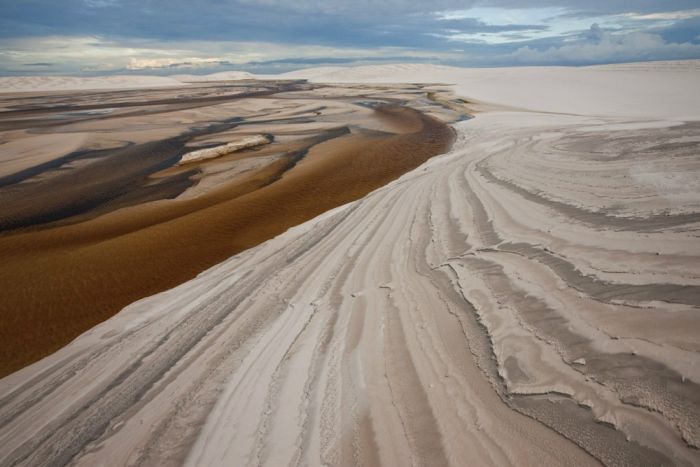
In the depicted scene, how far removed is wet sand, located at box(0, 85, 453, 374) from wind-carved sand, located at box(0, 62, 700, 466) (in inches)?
41.6

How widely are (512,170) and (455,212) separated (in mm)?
2413

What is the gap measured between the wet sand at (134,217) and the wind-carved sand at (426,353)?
1056 millimetres

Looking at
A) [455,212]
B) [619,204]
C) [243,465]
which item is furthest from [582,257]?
[243,465]

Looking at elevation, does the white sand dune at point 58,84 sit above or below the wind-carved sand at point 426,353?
below

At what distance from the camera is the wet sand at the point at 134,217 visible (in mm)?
5898

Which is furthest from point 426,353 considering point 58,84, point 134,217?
point 58,84

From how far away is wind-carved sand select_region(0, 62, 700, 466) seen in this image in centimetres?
219

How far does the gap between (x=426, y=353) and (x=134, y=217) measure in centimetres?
852

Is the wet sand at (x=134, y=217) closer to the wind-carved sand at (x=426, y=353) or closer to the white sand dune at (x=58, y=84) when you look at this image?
the wind-carved sand at (x=426, y=353)

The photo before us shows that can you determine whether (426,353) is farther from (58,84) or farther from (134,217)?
(58,84)

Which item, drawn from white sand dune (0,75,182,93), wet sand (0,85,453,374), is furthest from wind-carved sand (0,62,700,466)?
white sand dune (0,75,182,93)

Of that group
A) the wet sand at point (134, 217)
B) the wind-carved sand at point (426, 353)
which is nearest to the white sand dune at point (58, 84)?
the wet sand at point (134, 217)

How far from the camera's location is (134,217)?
30.2ft

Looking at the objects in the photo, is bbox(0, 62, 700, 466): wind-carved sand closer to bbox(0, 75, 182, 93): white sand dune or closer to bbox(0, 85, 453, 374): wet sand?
bbox(0, 85, 453, 374): wet sand
